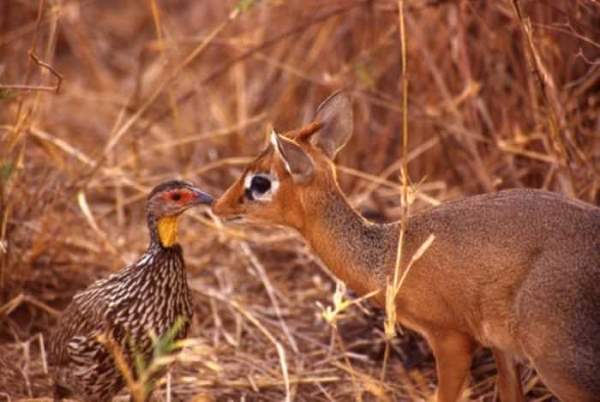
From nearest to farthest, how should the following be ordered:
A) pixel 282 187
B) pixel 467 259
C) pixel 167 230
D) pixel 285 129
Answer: pixel 467 259
pixel 282 187
pixel 167 230
pixel 285 129

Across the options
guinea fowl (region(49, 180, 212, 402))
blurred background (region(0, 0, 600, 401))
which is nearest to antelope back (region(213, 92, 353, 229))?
guinea fowl (region(49, 180, 212, 402))

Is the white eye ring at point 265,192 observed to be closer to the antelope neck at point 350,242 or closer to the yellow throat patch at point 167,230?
the antelope neck at point 350,242

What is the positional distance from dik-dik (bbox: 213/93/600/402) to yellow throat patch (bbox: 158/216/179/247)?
23 cm

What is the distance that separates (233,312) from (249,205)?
4.98ft

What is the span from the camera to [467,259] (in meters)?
4.32

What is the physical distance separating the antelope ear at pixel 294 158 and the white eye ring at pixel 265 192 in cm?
10

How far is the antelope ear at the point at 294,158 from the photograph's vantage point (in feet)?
14.2

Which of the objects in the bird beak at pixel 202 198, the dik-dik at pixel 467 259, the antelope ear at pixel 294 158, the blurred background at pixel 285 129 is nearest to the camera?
the dik-dik at pixel 467 259

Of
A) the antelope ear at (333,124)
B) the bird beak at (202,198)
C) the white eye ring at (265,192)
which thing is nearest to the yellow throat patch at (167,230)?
the bird beak at (202,198)

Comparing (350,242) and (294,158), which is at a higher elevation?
Result: (294,158)

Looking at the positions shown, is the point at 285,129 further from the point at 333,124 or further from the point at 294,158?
the point at 294,158

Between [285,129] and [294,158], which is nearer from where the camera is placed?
[294,158]

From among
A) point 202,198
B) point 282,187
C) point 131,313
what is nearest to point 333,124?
point 282,187

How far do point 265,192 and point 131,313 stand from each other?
29.5 inches
